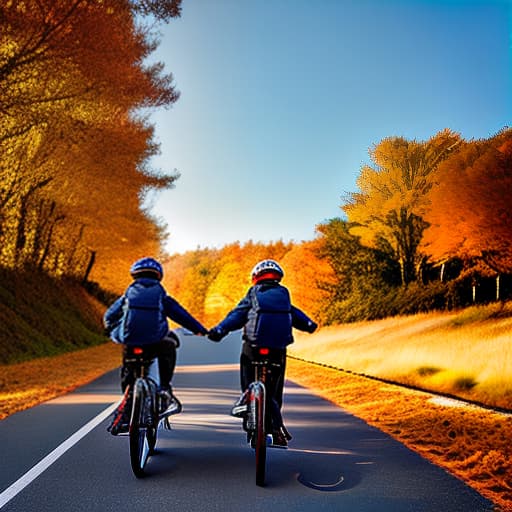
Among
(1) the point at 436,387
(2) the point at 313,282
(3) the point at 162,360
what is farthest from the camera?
(2) the point at 313,282

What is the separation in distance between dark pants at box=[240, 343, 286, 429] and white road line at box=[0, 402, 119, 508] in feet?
6.78

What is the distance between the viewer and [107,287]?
54469 mm

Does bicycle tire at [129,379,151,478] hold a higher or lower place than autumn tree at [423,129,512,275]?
lower

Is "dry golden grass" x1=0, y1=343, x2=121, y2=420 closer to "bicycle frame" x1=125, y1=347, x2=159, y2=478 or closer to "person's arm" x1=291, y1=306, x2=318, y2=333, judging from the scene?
"bicycle frame" x1=125, y1=347, x2=159, y2=478

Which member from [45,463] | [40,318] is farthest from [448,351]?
[40,318]

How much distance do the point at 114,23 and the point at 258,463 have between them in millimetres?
13529

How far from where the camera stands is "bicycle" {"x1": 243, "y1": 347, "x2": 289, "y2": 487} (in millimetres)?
6133

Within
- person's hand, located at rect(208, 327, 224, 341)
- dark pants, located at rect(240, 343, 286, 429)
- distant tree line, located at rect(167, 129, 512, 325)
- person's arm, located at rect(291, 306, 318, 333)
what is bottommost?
dark pants, located at rect(240, 343, 286, 429)

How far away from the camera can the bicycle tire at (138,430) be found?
629 centimetres

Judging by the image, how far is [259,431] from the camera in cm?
609

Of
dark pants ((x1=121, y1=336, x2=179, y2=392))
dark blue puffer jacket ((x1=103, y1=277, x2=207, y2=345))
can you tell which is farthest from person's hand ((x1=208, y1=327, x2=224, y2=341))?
dark pants ((x1=121, y1=336, x2=179, y2=392))

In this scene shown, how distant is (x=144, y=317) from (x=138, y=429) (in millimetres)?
974

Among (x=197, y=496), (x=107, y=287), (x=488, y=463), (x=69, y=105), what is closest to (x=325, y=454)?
(x=488, y=463)

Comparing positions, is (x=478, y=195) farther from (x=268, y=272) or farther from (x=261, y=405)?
(x=261, y=405)
